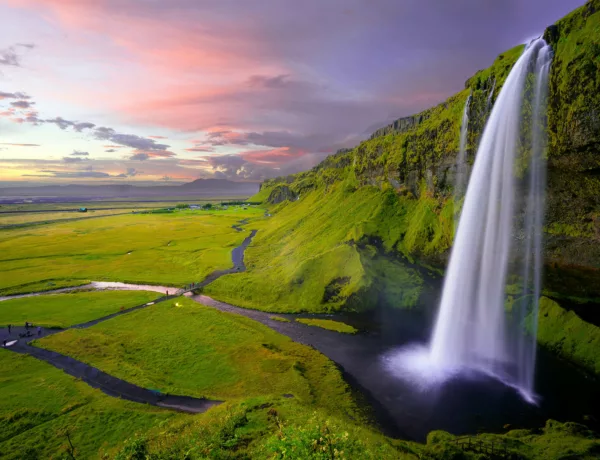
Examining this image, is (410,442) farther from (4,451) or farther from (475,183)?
(475,183)

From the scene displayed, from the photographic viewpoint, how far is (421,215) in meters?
73.9

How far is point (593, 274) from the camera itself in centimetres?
3991

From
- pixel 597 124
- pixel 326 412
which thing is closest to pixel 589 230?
pixel 597 124

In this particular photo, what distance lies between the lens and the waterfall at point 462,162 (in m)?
57.6

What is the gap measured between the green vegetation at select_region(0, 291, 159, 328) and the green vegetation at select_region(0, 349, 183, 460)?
68.1 feet

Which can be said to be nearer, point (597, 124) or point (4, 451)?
point (4, 451)

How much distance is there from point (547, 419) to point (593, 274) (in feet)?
69.0

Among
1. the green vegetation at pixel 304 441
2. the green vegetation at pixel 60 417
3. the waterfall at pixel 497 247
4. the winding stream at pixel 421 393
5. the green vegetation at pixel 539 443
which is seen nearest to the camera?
the green vegetation at pixel 304 441

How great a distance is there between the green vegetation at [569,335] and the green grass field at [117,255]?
71.1 meters

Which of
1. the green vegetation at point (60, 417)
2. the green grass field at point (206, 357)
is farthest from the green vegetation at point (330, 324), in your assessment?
the green vegetation at point (60, 417)

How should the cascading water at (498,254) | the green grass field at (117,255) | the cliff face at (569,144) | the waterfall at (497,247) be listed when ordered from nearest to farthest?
1. the cliff face at (569,144)
2. the cascading water at (498,254)
3. the waterfall at (497,247)
4. the green grass field at (117,255)

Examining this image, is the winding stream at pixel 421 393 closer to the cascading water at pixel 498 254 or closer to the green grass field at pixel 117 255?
the cascading water at pixel 498 254

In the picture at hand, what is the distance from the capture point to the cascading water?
3978 cm

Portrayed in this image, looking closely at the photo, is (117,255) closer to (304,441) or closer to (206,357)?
(206,357)
